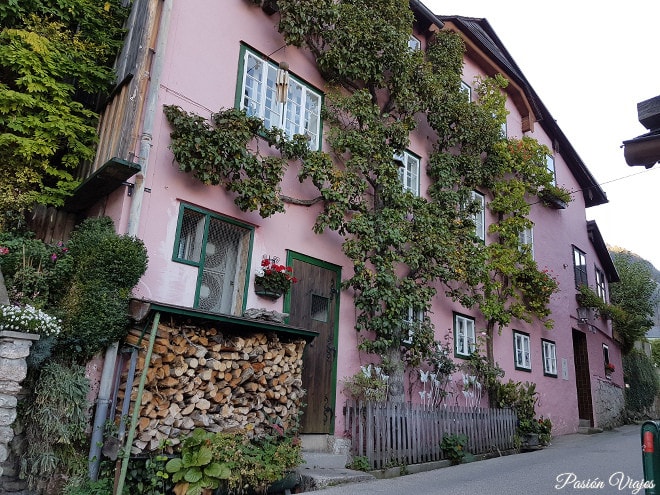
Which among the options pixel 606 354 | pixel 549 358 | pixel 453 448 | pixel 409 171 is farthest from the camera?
pixel 606 354

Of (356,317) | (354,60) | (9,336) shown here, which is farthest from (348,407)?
(354,60)

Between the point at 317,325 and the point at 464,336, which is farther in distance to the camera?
the point at 464,336

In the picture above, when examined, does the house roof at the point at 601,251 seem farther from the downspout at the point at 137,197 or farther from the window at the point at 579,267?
the downspout at the point at 137,197

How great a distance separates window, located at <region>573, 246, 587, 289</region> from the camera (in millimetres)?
19625

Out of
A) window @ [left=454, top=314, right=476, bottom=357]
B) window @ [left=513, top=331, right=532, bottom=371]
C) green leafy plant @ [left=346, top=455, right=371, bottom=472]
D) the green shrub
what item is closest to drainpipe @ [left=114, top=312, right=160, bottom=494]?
green leafy plant @ [left=346, top=455, right=371, bottom=472]

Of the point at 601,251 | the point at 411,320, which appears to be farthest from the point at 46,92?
the point at 601,251

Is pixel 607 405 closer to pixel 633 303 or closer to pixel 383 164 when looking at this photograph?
pixel 633 303

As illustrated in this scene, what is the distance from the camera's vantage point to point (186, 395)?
610 centimetres

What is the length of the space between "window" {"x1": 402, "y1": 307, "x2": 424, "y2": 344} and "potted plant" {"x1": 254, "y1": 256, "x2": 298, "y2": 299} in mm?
2784

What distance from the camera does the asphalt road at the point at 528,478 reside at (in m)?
6.74

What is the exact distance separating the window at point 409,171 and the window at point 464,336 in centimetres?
326

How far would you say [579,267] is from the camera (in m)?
20.1

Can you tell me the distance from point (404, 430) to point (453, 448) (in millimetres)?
1419

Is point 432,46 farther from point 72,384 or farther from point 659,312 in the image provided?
point 659,312
